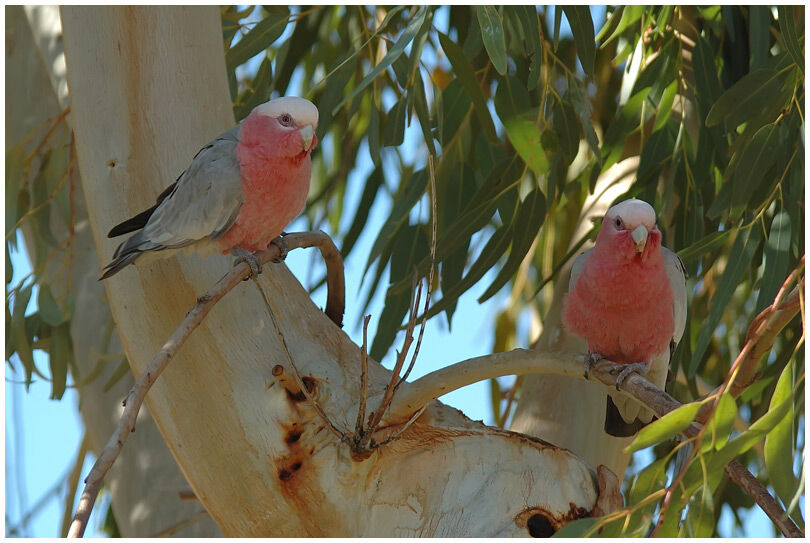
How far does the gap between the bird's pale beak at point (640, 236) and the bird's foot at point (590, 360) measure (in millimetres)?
202

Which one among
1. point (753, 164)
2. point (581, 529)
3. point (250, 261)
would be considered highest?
point (753, 164)

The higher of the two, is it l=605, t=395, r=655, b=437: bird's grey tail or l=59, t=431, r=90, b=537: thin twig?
l=59, t=431, r=90, b=537: thin twig

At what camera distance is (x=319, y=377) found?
64.7 inches

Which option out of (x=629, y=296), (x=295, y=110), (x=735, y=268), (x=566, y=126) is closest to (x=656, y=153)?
(x=566, y=126)

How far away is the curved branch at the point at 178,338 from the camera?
1151 millimetres

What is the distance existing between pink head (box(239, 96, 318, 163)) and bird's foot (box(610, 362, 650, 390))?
0.62 m

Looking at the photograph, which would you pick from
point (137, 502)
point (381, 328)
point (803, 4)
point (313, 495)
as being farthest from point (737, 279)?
point (137, 502)

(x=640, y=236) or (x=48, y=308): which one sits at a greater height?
(x=48, y=308)

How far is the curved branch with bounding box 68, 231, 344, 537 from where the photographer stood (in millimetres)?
1151

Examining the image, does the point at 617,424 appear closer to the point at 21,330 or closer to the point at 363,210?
the point at 363,210

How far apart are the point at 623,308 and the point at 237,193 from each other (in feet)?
2.30

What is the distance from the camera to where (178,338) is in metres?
1.36

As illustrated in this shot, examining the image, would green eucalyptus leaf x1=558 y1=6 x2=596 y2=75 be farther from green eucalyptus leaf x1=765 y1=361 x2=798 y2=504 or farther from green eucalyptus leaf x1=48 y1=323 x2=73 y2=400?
green eucalyptus leaf x1=48 y1=323 x2=73 y2=400

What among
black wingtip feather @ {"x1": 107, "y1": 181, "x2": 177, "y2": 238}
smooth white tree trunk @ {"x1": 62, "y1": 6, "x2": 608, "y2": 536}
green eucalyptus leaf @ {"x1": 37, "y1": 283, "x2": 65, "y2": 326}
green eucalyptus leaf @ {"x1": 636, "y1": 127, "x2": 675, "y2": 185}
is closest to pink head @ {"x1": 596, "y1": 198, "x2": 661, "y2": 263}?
smooth white tree trunk @ {"x1": 62, "y1": 6, "x2": 608, "y2": 536}
